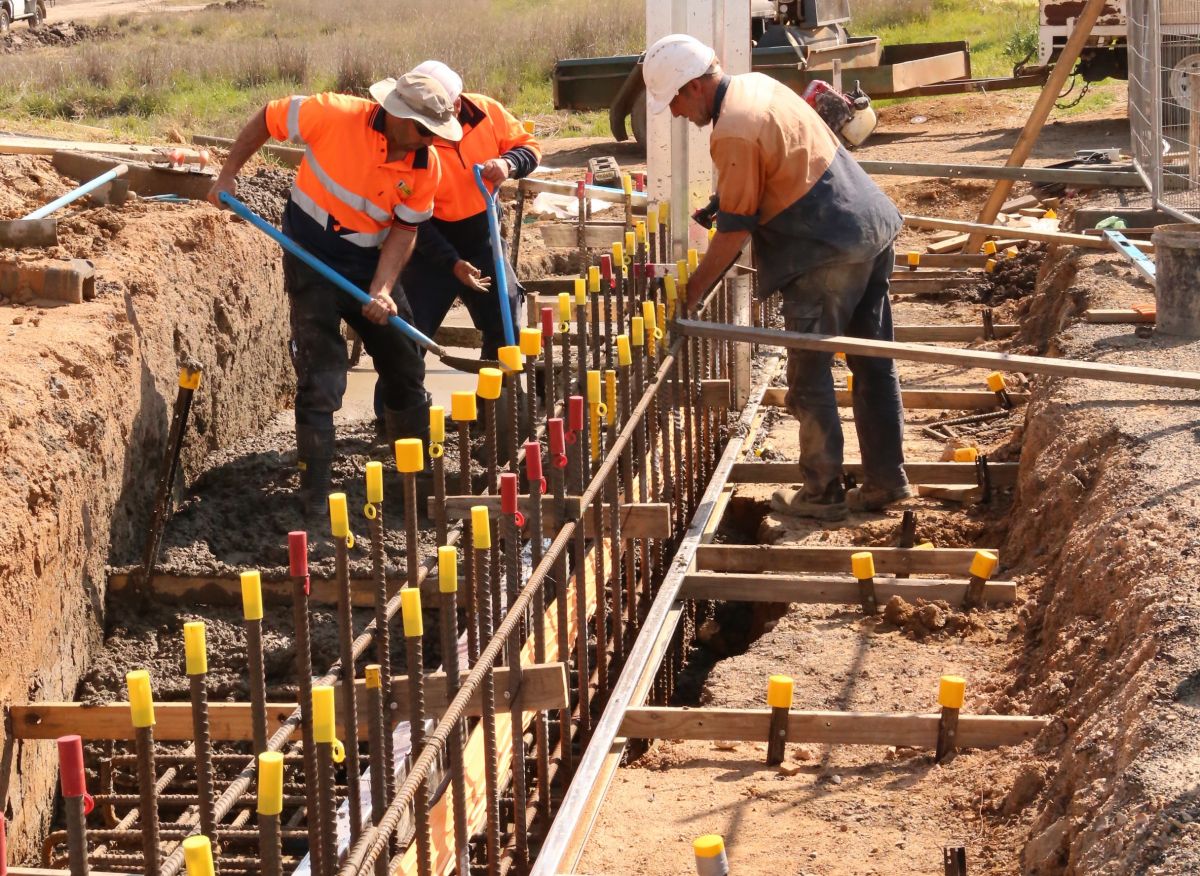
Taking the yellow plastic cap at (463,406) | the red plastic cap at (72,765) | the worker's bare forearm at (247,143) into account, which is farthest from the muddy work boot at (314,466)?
the red plastic cap at (72,765)

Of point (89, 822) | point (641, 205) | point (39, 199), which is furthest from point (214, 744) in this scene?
point (641, 205)

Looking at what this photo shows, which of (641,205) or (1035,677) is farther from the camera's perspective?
(641,205)

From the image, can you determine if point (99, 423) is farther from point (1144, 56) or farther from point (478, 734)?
point (1144, 56)

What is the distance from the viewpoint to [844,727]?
4.05m

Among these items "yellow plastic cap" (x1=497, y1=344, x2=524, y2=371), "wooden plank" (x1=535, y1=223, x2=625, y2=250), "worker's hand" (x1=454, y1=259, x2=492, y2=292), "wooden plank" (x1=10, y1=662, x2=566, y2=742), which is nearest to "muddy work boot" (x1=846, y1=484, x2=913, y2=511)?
"worker's hand" (x1=454, y1=259, x2=492, y2=292)

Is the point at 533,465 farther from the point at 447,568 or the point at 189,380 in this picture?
the point at 189,380

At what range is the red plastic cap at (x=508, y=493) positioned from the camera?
3.55 meters

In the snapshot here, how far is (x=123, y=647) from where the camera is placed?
5402 mm

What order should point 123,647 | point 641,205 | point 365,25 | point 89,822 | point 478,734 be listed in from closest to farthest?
1. point 478,734
2. point 89,822
3. point 123,647
4. point 641,205
5. point 365,25

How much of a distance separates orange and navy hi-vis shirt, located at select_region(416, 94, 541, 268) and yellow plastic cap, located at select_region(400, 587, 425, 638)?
12.3 feet

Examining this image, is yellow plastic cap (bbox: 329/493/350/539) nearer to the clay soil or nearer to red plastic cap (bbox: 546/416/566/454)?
red plastic cap (bbox: 546/416/566/454)

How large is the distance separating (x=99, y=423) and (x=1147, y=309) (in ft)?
14.6

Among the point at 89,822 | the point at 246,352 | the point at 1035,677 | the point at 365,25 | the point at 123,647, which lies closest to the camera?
the point at 1035,677

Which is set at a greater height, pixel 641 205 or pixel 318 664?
pixel 641 205
